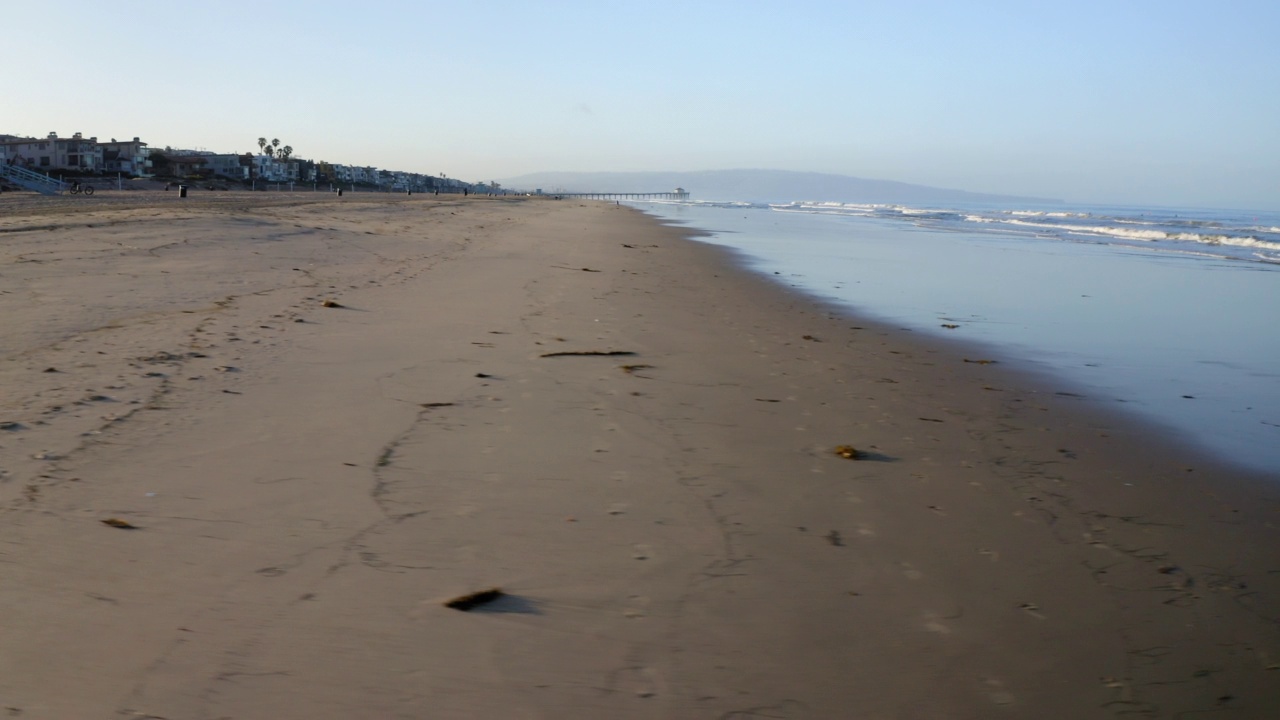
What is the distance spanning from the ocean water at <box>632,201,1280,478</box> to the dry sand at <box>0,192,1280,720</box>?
81 cm

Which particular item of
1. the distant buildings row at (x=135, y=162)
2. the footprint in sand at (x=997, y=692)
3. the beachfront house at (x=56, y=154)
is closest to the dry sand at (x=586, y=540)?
the footprint in sand at (x=997, y=692)

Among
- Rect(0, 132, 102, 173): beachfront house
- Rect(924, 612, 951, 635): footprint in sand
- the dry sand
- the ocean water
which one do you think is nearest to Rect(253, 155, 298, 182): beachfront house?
Rect(0, 132, 102, 173): beachfront house

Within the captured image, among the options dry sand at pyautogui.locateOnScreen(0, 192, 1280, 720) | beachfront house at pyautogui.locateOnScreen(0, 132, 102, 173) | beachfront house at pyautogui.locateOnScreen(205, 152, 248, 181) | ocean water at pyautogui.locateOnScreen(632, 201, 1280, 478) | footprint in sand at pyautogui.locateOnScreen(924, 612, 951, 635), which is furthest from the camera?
beachfront house at pyautogui.locateOnScreen(205, 152, 248, 181)

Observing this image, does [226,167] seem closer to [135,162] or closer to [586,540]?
[135,162]

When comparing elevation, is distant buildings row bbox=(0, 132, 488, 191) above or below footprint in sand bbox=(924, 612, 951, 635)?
above

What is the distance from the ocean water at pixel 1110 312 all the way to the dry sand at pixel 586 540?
2.66 ft

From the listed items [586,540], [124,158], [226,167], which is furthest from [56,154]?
[586,540]

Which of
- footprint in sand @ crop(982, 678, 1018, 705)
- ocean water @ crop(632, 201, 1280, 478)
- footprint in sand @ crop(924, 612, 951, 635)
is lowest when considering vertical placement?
footprint in sand @ crop(982, 678, 1018, 705)

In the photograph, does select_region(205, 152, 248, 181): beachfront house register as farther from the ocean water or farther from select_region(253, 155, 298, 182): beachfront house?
the ocean water

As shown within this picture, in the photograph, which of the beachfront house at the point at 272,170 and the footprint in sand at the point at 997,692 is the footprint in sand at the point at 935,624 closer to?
the footprint in sand at the point at 997,692

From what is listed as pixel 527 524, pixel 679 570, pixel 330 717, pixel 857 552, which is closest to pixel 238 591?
pixel 330 717

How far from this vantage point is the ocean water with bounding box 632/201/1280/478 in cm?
607

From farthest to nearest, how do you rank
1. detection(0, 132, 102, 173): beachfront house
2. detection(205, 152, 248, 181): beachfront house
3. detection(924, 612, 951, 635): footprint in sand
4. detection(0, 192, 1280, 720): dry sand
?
detection(205, 152, 248, 181): beachfront house < detection(0, 132, 102, 173): beachfront house < detection(924, 612, 951, 635): footprint in sand < detection(0, 192, 1280, 720): dry sand

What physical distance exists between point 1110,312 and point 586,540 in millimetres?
9760
